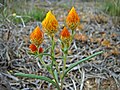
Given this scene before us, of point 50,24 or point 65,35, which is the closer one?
point 50,24

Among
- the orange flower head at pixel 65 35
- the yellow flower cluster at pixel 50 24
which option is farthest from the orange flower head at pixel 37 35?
the orange flower head at pixel 65 35

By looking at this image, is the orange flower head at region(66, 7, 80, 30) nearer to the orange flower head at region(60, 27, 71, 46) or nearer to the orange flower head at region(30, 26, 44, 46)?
the orange flower head at region(60, 27, 71, 46)

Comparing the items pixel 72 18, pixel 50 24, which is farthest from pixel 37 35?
pixel 72 18

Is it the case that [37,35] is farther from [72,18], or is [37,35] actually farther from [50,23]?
[72,18]

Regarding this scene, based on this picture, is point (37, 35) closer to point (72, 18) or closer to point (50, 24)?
point (50, 24)

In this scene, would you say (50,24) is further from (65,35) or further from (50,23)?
(65,35)

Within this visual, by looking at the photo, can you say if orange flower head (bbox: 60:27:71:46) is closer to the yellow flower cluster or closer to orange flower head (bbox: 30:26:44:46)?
the yellow flower cluster

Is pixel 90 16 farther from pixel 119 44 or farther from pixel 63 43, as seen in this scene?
pixel 63 43

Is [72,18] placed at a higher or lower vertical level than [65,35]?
higher

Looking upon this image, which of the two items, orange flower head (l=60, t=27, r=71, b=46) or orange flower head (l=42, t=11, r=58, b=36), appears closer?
orange flower head (l=42, t=11, r=58, b=36)

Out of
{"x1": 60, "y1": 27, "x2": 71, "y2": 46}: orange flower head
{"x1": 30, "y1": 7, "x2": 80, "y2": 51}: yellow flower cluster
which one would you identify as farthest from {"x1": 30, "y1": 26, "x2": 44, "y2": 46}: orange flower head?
{"x1": 60, "y1": 27, "x2": 71, "y2": 46}: orange flower head

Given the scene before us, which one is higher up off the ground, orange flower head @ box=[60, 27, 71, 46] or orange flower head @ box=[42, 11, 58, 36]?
orange flower head @ box=[42, 11, 58, 36]
